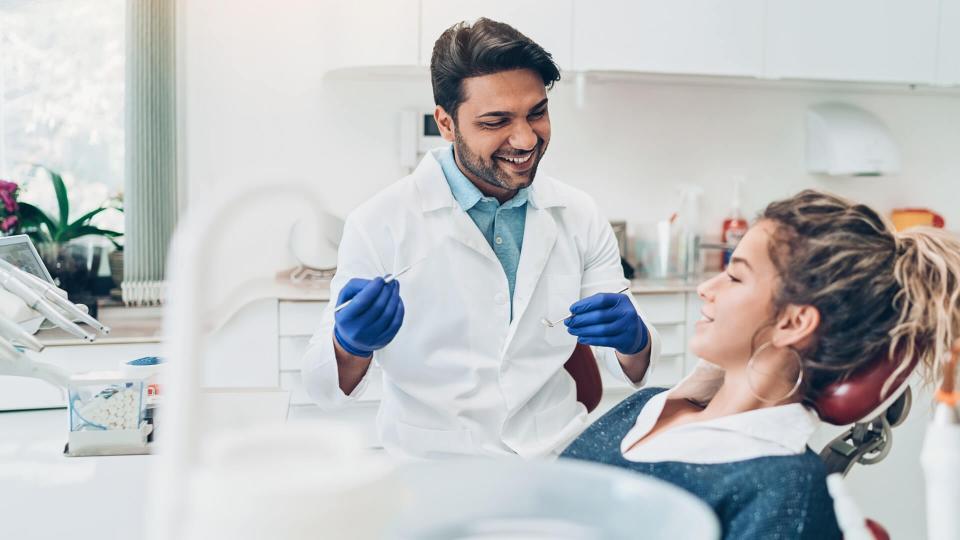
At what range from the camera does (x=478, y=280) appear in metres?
1.84

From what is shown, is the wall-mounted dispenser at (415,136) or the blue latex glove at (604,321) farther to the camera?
the wall-mounted dispenser at (415,136)

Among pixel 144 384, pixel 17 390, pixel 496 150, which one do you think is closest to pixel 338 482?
pixel 144 384

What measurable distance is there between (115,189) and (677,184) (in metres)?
2.08

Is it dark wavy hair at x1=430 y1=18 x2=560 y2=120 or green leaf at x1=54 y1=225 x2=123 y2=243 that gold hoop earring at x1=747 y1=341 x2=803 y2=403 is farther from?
green leaf at x1=54 y1=225 x2=123 y2=243

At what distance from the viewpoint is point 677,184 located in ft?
12.0

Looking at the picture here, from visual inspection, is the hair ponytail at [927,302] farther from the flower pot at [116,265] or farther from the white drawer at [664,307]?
the flower pot at [116,265]

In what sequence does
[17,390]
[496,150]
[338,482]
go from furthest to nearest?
[17,390] < [496,150] < [338,482]

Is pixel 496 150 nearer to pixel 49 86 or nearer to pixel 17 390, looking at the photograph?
pixel 17 390

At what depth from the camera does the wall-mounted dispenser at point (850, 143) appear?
356cm

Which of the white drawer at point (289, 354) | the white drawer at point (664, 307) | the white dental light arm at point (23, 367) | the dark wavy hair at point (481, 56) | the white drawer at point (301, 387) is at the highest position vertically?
the dark wavy hair at point (481, 56)

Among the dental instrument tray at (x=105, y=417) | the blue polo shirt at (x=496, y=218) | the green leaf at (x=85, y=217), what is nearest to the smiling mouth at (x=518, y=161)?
the blue polo shirt at (x=496, y=218)

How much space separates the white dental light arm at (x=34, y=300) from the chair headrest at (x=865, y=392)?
1230 millimetres

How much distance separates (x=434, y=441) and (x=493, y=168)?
0.53 metres

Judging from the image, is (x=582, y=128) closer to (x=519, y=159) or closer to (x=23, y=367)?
(x=519, y=159)
